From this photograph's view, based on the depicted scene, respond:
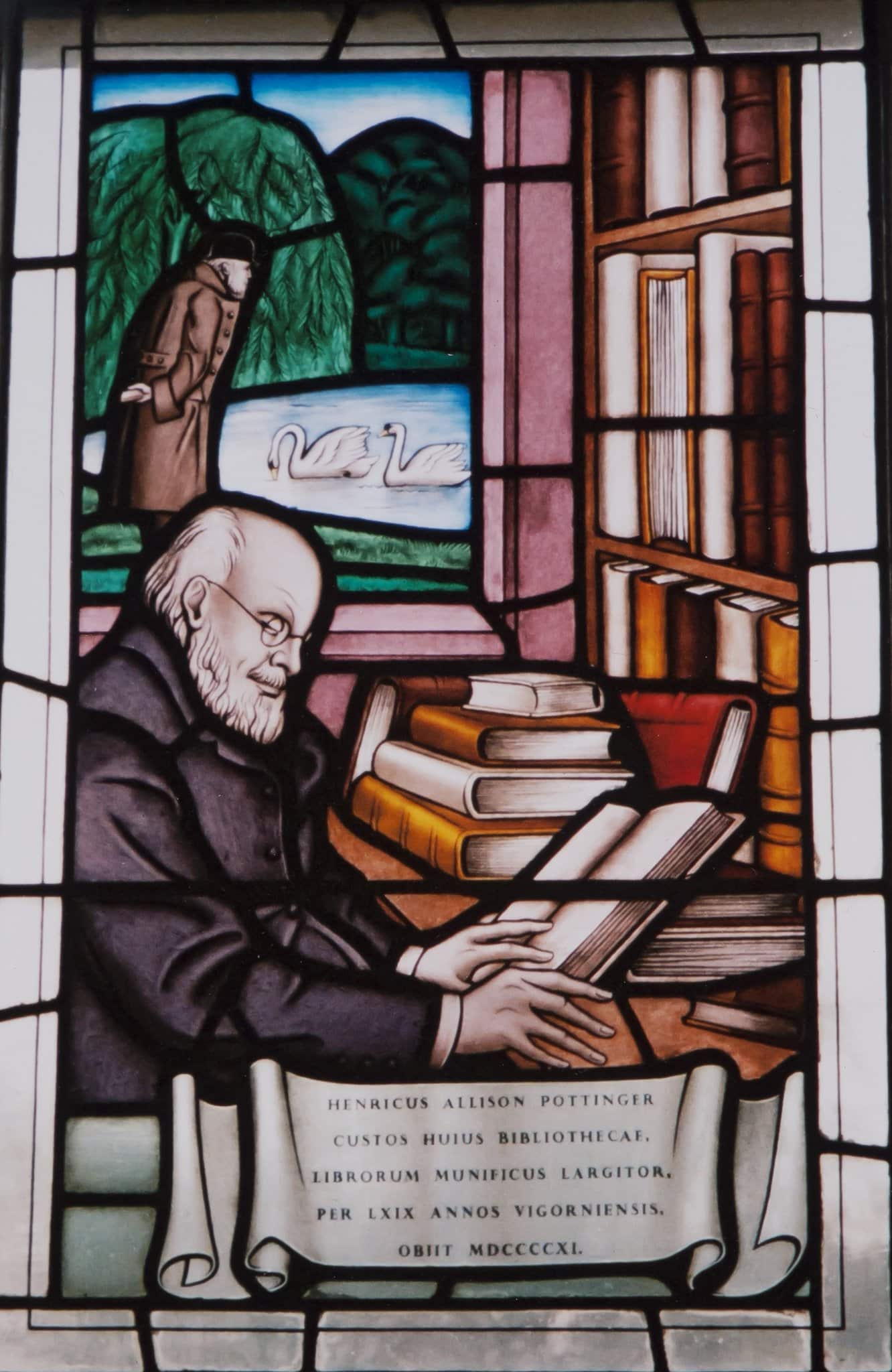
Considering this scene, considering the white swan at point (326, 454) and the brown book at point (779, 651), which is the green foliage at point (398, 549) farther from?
the brown book at point (779, 651)

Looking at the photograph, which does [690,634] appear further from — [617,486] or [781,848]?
[781,848]

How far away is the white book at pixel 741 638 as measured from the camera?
11.9 feet

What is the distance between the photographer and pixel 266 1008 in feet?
11.5

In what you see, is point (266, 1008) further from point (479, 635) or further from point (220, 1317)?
point (479, 635)

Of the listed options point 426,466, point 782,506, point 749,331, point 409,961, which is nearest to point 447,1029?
point 409,961

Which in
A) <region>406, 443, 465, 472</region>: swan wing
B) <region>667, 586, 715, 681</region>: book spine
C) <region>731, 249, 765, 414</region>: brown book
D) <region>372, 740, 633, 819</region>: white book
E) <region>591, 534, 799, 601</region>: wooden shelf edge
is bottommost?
<region>372, 740, 633, 819</region>: white book

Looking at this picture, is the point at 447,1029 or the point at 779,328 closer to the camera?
the point at 447,1029

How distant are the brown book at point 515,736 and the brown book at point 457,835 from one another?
0.43 feet

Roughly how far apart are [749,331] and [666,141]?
482 mm

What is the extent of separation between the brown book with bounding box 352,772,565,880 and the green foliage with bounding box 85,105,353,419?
1.01 meters

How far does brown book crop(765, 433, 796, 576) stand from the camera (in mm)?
3629

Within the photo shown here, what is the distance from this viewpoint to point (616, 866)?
3.57m

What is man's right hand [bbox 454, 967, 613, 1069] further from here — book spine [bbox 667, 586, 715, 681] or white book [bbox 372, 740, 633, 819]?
book spine [bbox 667, 586, 715, 681]

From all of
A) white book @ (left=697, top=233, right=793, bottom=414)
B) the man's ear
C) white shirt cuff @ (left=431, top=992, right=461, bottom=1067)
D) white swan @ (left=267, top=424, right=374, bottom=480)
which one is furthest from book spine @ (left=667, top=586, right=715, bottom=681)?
the man's ear
